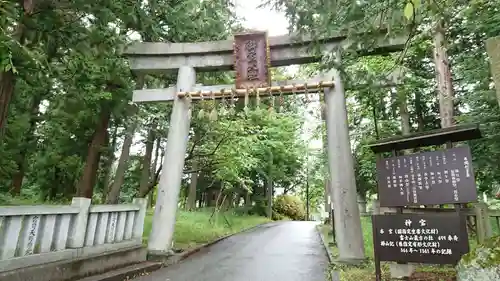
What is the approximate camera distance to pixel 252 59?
855 cm

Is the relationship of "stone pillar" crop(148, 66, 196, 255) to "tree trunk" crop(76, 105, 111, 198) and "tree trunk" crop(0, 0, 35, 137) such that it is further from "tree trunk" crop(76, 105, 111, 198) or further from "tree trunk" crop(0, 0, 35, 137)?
"tree trunk" crop(0, 0, 35, 137)

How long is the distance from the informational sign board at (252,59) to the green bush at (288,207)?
87.2 ft

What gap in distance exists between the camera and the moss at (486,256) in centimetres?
326

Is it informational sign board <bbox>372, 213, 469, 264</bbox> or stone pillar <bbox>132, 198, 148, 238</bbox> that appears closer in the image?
informational sign board <bbox>372, 213, 469, 264</bbox>

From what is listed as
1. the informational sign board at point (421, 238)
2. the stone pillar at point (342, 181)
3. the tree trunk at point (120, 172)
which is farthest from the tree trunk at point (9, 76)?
the informational sign board at point (421, 238)

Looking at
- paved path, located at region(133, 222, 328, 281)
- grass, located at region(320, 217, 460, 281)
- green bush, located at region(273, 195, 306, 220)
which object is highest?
green bush, located at region(273, 195, 306, 220)

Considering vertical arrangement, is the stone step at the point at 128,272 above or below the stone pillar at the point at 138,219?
below

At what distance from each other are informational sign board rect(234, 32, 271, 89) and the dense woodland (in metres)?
0.75

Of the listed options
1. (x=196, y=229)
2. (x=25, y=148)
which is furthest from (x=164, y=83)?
(x=196, y=229)

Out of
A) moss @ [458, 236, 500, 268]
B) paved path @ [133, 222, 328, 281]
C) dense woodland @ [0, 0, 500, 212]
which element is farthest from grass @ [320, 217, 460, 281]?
dense woodland @ [0, 0, 500, 212]

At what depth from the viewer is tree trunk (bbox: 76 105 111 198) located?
9.55 meters

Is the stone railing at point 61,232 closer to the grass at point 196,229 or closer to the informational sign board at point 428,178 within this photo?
the grass at point 196,229

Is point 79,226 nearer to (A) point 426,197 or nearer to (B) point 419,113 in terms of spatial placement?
(A) point 426,197

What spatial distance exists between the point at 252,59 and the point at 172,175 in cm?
363
